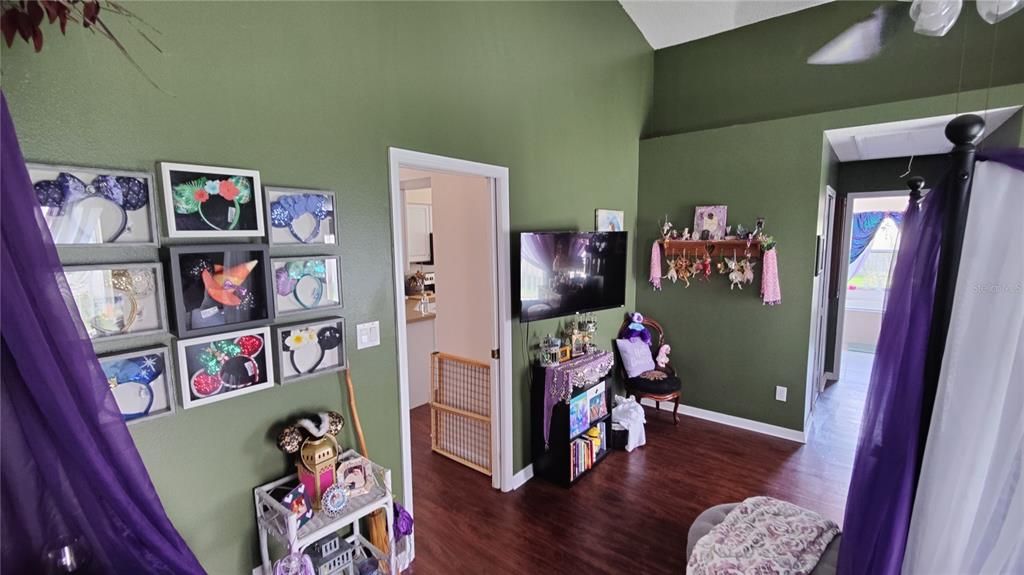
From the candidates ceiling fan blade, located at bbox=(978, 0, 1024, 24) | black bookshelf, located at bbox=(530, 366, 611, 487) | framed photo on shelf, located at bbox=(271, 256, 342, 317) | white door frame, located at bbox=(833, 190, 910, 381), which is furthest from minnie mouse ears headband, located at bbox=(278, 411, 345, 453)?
white door frame, located at bbox=(833, 190, 910, 381)

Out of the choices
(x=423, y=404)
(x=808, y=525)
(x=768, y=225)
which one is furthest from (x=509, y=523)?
(x=768, y=225)

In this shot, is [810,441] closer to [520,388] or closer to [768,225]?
[768,225]

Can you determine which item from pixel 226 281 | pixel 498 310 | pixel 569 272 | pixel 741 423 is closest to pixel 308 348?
pixel 226 281

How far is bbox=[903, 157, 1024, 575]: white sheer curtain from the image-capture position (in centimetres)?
94

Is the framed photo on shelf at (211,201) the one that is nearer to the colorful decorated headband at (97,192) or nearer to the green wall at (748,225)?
the colorful decorated headband at (97,192)

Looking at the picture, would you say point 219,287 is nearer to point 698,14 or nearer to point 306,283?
point 306,283

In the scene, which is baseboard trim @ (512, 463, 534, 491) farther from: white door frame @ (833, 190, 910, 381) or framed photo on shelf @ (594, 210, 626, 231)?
white door frame @ (833, 190, 910, 381)

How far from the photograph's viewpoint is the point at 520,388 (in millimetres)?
2967

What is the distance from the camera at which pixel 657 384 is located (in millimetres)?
3799

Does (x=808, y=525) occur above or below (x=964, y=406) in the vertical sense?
below

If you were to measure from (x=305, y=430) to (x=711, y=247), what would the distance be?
11.5 feet

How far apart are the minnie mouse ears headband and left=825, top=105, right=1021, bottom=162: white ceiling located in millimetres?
3895

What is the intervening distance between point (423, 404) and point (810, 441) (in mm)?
3448

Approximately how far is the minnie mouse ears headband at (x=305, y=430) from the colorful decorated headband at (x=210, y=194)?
80 centimetres
